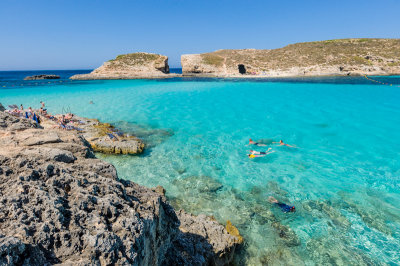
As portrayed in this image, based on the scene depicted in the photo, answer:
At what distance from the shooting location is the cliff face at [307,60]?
67312mm

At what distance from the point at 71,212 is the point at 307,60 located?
87148 millimetres

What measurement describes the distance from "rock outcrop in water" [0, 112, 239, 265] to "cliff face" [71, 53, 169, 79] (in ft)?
235

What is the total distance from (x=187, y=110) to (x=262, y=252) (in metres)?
19.3

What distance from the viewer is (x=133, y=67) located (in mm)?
76125

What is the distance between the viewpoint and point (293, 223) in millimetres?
6852

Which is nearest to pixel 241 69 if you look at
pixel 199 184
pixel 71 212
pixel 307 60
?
pixel 307 60

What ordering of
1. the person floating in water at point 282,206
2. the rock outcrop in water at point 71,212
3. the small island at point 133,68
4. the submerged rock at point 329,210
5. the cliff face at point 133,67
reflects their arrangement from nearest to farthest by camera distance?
1. the rock outcrop in water at point 71,212
2. the submerged rock at point 329,210
3. the person floating in water at point 282,206
4. the small island at point 133,68
5. the cliff face at point 133,67

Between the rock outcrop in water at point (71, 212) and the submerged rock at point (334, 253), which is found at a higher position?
the rock outcrop in water at point (71, 212)

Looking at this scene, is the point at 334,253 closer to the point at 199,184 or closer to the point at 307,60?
the point at 199,184

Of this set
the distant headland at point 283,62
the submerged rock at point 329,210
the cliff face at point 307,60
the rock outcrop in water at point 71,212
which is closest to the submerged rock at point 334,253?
the submerged rock at point 329,210

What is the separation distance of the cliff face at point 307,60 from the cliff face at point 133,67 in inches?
482

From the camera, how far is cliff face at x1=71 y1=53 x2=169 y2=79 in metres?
71.9

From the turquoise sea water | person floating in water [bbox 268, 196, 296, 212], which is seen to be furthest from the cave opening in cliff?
person floating in water [bbox 268, 196, 296, 212]

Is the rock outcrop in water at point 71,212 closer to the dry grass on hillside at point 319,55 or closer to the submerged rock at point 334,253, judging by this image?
the submerged rock at point 334,253
